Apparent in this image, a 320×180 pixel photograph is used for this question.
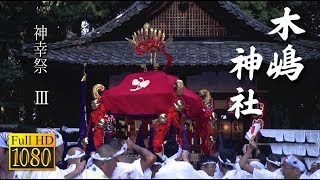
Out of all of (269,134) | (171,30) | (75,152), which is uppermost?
(171,30)

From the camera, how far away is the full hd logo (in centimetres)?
625

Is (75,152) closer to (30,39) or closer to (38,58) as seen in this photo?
(38,58)

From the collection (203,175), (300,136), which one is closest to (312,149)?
(300,136)

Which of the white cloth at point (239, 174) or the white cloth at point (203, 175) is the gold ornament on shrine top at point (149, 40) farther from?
the white cloth at point (203, 175)

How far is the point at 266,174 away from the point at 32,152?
2.53 m

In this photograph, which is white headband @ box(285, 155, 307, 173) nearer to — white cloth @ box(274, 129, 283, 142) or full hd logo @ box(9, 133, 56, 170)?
full hd logo @ box(9, 133, 56, 170)

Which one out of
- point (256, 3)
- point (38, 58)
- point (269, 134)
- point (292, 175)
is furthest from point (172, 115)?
point (256, 3)

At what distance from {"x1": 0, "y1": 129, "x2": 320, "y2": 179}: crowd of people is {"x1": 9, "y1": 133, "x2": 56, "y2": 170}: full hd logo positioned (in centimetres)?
9

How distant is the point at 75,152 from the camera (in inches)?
252

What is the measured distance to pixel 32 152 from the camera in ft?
22.2

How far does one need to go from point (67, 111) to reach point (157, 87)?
5.60 m

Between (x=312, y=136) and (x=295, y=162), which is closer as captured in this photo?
(x=295, y=162)

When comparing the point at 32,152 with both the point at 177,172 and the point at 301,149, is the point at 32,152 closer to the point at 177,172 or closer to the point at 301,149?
the point at 177,172

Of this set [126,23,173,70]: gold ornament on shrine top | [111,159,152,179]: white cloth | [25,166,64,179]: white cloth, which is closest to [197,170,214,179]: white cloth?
[111,159,152,179]: white cloth
